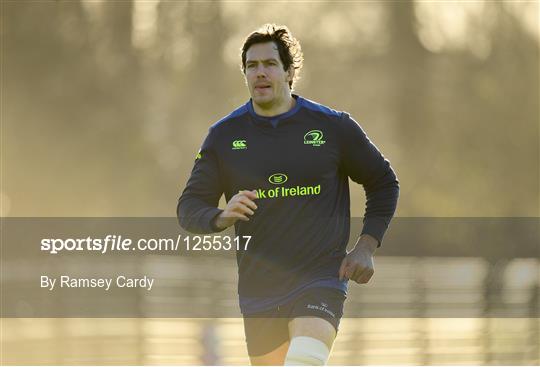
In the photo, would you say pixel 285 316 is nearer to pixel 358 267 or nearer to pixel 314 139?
pixel 358 267

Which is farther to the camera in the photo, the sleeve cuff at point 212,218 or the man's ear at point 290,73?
the man's ear at point 290,73

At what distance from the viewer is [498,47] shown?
2511cm

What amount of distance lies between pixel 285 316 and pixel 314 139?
3.15 ft

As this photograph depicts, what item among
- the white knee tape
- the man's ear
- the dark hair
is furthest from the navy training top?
the white knee tape

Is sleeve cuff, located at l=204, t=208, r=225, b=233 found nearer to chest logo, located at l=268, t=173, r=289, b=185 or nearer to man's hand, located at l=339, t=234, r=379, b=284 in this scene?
chest logo, located at l=268, t=173, r=289, b=185

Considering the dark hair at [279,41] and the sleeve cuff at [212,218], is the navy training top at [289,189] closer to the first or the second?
the sleeve cuff at [212,218]

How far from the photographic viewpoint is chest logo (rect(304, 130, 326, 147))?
6.95 metres

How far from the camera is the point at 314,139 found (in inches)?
274

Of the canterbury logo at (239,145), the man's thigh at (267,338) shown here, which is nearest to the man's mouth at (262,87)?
the canterbury logo at (239,145)

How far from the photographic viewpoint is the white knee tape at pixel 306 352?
637cm

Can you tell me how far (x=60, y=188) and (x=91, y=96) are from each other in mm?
1882

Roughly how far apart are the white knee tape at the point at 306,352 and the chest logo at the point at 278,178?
33.4 inches

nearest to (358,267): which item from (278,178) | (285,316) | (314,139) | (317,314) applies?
(317,314)

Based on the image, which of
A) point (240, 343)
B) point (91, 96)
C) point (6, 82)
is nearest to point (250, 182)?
point (240, 343)
